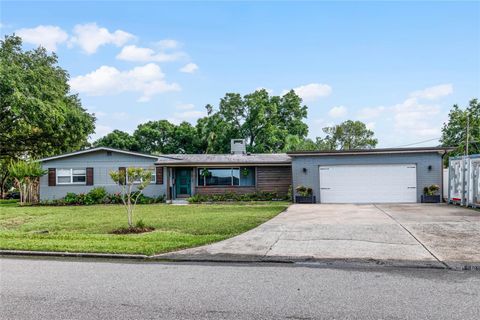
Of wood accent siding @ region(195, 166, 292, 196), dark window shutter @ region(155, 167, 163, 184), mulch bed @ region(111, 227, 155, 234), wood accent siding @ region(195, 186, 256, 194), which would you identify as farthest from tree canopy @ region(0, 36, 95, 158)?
mulch bed @ region(111, 227, 155, 234)

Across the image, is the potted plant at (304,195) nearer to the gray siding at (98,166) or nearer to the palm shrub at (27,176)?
the gray siding at (98,166)

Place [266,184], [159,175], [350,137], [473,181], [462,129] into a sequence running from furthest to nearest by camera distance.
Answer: [350,137], [462,129], [266,184], [159,175], [473,181]

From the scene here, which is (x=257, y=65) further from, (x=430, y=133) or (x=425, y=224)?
(x=430, y=133)

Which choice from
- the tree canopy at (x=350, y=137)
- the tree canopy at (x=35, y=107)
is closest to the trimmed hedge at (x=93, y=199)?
the tree canopy at (x=35, y=107)

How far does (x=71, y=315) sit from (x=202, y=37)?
14278mm

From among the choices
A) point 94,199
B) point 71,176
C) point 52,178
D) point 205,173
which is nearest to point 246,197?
point 205,173

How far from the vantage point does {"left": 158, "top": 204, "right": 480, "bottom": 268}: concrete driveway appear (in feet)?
22.7

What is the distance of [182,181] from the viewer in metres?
23.6

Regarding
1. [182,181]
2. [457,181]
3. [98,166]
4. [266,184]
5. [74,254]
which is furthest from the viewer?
[182,181]

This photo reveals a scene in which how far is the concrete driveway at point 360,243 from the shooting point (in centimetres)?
693

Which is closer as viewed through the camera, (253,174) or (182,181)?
(253,174)

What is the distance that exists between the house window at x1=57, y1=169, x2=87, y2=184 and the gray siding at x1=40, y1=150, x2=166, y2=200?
24 centimetres

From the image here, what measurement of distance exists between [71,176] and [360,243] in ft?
63.0

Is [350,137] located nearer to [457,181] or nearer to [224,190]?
[224,190]
